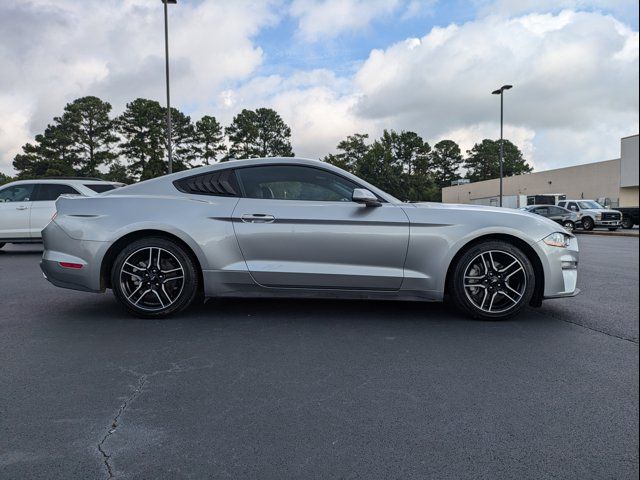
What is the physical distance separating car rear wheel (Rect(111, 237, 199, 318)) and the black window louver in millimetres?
566

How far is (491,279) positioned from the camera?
4.46m

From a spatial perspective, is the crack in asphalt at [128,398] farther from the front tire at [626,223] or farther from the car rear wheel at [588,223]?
the front tire at [626,223]

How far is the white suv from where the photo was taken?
1122 centimetres

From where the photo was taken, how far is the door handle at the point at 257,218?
14.7ft

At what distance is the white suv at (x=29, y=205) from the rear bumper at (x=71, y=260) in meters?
7.08

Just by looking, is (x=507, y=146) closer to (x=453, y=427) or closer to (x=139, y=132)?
(x=139, y=132)

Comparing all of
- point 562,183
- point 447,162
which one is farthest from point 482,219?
point 447,162

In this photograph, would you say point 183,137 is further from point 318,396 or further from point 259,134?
point 318,396

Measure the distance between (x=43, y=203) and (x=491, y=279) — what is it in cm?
1064

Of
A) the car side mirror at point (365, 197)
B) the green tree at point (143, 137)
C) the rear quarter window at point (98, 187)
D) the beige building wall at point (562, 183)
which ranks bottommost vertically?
the car side mirror at point (365, 197)

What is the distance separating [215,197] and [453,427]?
312 centimetres

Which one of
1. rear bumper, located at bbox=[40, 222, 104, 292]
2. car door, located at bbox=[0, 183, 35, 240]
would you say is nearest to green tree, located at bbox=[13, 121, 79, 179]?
car door, located at bbox=[0, 183, 35, 240]

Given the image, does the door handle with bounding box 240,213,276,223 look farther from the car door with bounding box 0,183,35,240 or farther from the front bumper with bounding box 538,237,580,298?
the car door with bounding box 0,183,35,240

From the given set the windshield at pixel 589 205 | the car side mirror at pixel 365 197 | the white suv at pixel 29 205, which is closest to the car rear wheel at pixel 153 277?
the car side mirror at pixel 365 197
